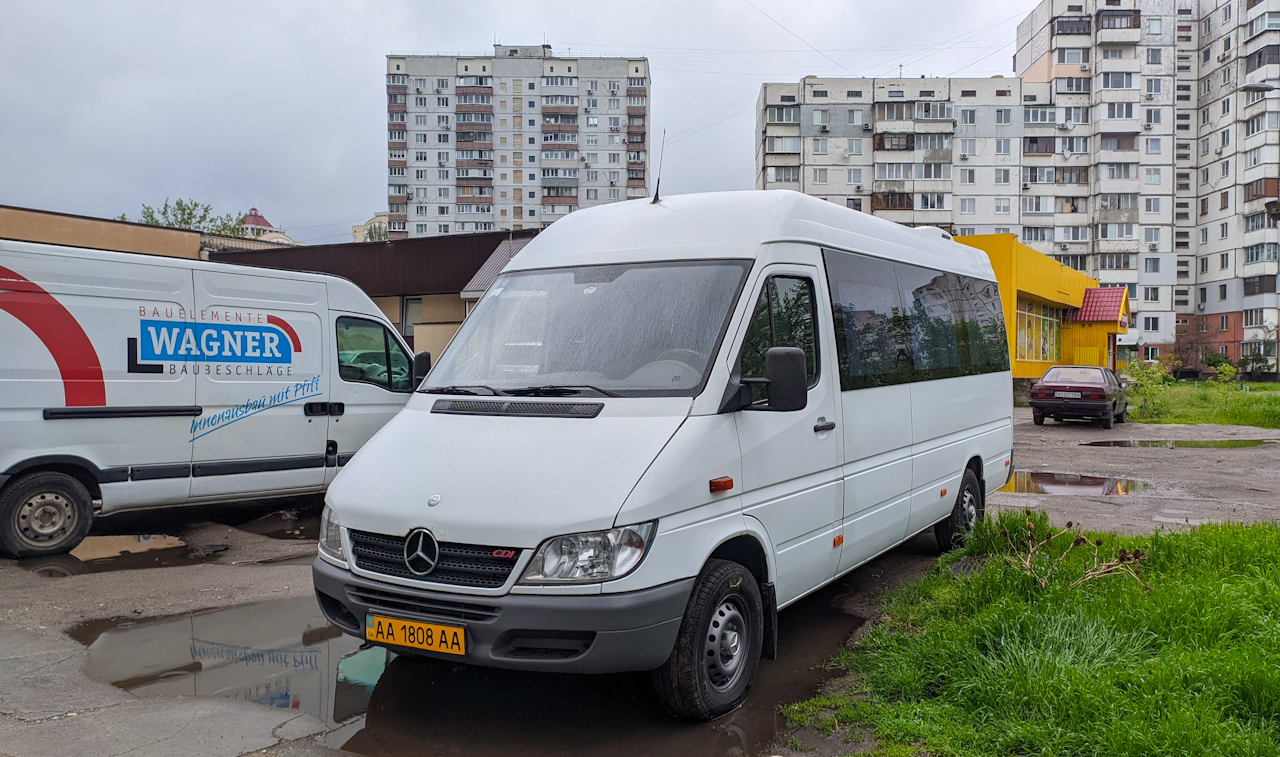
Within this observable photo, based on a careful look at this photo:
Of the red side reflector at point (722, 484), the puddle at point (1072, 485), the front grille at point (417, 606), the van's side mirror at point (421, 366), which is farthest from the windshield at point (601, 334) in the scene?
the puddle at point (1072, 485)

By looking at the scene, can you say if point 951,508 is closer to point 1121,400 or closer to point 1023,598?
point 1023,598

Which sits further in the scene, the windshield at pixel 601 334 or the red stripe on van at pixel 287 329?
the red stripe on van at pixel 287 329

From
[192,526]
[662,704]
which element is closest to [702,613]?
[662,704]

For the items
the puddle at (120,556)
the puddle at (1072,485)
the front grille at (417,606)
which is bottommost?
the puddle at (1072,485)

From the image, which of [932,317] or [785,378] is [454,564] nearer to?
[785,378]

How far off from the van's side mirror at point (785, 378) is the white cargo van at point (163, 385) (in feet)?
20.6

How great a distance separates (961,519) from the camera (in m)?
7.45

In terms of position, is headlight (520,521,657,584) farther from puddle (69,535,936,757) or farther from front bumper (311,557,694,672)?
puddle (69,535,936,757)

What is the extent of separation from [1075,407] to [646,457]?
2147 centimetres

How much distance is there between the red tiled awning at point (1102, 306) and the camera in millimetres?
41875

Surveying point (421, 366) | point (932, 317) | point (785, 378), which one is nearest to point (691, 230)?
point (785, 378)

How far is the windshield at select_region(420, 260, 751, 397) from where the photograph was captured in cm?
438

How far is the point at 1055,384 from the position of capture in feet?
74.8

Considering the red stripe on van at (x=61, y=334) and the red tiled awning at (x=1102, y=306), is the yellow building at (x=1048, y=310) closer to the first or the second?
the red tiled awning at (x=1102, y=306)
